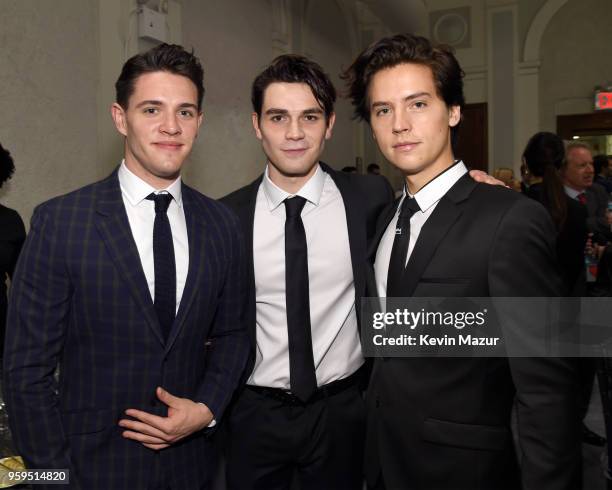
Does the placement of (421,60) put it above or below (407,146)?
above

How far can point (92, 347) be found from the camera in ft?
4.50

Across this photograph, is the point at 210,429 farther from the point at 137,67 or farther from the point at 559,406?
the point at 137,67

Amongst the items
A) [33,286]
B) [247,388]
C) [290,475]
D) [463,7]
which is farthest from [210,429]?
[463,7]

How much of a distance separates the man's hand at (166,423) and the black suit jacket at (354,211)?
298 mm

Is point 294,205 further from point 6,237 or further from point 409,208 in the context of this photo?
point 6,237

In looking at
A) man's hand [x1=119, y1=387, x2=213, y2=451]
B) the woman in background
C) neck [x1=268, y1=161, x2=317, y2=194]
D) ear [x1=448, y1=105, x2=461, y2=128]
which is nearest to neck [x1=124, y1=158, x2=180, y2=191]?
neck [x1=268, y1=161, x2=317, y2=194]

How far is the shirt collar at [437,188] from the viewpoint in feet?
4.99

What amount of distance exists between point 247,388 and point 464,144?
916cm

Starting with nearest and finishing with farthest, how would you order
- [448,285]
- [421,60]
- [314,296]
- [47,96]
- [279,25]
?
[448,285]
[421,60]
[314,296]
[47,96]
[279,25]

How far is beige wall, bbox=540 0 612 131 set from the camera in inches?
363

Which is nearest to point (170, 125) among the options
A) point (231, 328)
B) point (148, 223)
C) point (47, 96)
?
point (148, 223)

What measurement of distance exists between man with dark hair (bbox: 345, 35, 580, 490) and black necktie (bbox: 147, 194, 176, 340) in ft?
1.93

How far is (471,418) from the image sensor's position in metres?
1.36

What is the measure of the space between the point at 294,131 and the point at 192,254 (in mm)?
604
